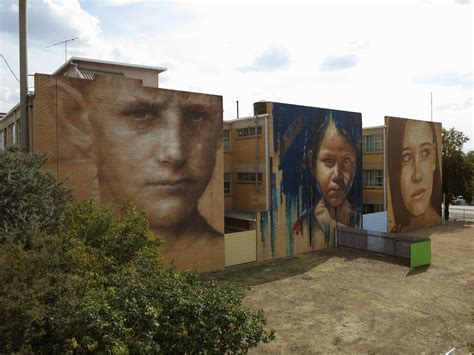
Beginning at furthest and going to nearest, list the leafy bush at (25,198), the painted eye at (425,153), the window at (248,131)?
the painted eye at (425,153), the window at (248,131), the leafy bush at (25,198)

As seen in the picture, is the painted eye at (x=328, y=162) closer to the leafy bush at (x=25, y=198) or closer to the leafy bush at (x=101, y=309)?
the leafy bush at (x=25, y=198)

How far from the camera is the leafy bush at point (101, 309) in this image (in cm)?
954

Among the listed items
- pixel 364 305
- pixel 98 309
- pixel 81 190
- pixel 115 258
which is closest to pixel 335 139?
pixel 364 305

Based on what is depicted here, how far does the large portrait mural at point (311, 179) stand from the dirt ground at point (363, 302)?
6.42ft

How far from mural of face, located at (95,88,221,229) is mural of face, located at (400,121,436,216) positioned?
78.0 ft

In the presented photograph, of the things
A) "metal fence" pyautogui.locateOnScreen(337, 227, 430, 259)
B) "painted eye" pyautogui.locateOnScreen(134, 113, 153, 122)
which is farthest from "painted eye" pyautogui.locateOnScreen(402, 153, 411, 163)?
"painted eye" pyautogui.locateOnScreen(134, 113, 153, 122)

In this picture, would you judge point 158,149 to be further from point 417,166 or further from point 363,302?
point 417,166

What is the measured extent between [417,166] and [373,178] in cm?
573

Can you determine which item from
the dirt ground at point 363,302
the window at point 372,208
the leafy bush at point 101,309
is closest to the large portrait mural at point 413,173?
the window at point 372,208

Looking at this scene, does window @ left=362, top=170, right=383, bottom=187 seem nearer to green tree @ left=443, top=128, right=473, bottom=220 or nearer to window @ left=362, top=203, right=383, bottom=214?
window @ left=362, top=203, right=383, bottom=214

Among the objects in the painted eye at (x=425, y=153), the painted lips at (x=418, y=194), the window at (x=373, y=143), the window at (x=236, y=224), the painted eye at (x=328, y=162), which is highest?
the window at (x=373, y=143)

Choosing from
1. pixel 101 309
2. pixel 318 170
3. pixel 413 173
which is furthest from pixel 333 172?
pixel 101 309

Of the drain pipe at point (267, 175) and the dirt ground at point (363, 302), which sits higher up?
the drain pipe at point (267, 175)

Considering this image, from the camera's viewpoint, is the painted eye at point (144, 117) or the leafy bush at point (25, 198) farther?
the painted eye at point (144, 117)
